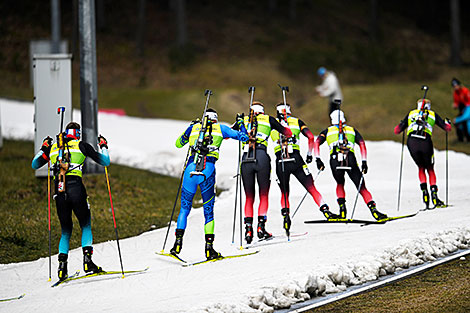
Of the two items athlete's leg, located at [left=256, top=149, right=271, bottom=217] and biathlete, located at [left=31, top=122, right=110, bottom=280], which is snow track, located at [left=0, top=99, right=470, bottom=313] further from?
athlete's leg, located at [left=256, top=149, right=271, bottom=217]

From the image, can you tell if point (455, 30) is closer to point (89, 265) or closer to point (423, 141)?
point (423, 141)

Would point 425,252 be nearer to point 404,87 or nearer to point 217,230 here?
point 217,230

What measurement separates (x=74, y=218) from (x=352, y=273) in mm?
9105

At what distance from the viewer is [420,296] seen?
30.4ft

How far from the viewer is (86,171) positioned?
21.0 meters

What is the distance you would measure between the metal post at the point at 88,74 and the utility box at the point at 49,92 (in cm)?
47

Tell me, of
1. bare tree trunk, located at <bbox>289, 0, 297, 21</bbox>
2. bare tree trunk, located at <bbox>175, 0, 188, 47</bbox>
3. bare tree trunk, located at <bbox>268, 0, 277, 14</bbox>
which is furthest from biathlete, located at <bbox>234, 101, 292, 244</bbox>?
bare tree trunk, located at <bbox>268, 0, 277, 14</bbox>

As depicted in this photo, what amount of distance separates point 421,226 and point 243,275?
4163mm

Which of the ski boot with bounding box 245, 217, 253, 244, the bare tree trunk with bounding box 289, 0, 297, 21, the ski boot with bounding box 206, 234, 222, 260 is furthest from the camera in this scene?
the bare tree trunk with bounding box 289, 0, 297, 21

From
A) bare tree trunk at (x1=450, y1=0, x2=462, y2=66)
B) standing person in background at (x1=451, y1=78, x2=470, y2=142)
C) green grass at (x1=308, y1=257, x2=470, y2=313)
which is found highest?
bare tree trunk at (x1=450, y1=0, x2=462, y2=66)

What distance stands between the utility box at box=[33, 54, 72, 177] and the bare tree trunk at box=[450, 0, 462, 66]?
36.4 metres

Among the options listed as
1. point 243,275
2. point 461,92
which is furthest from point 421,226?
point 461,92

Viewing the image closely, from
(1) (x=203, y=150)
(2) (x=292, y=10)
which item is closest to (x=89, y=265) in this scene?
(1) (x=203, y=150)

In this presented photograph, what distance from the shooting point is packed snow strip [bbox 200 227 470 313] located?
911cm
